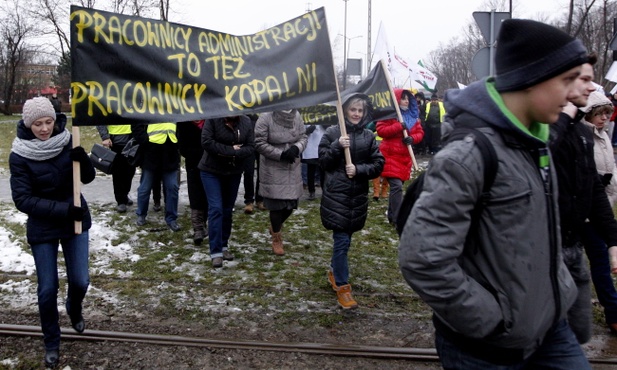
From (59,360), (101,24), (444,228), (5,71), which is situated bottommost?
(59,360)

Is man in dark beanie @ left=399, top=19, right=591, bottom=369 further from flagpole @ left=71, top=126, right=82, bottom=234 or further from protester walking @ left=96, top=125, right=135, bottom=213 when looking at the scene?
protester walking @ left=96, top=125, right=135, bottom=213

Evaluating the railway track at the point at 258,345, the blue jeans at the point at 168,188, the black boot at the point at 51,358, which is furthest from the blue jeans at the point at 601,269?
the blue jeans at the point at 168,188

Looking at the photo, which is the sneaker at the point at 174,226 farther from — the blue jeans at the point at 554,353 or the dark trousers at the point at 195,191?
the blue jeans at the point at 554,353

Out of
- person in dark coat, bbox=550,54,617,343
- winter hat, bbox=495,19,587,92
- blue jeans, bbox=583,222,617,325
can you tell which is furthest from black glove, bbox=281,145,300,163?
winter hat, bbox=495,19,587,92

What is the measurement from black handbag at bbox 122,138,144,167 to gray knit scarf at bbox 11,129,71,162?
12.4 ft

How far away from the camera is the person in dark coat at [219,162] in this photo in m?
6.21

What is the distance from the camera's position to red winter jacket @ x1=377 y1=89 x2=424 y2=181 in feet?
25.8

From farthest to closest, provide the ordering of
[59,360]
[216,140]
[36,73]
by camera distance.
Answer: [36,73]
[216,140]
[59,360]

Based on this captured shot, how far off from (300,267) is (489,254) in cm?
441

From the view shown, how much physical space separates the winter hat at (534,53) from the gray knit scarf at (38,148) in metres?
3.15

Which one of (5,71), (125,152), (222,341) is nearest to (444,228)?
(222,341)

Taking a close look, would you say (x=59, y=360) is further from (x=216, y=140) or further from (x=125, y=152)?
(x=125, y=152)

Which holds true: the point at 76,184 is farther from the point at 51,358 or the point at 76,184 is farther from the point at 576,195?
the point at 576,195

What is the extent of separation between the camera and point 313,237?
7.52 metres
